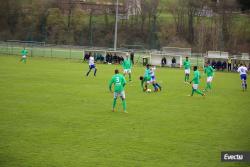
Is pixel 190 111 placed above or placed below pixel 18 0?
below

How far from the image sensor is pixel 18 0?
10331 cm

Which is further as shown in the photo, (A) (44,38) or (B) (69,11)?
(B) (69,11)

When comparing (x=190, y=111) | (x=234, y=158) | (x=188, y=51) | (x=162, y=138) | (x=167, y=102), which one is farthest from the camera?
(x=188, y=51)

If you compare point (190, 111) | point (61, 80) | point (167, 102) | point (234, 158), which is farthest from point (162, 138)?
point (61, 80)

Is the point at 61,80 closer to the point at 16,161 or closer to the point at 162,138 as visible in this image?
the point at 162,138

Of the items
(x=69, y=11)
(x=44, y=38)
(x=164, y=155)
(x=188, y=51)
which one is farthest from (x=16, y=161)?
(x=69, y=11)

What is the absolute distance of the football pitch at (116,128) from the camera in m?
14.2

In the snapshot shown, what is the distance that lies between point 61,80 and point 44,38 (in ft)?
189

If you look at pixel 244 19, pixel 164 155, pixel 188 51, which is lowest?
pixel 164 155

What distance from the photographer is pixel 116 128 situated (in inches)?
730

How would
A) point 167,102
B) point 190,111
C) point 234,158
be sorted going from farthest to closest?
point 167,102, point 190,111, point 234,158

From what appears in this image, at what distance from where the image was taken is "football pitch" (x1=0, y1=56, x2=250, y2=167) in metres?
14.2

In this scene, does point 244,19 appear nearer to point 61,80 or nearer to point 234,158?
point 61,80

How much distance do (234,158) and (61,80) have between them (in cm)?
2597
